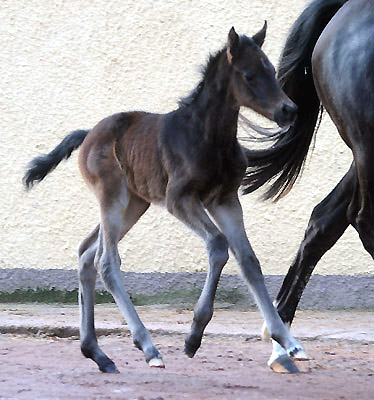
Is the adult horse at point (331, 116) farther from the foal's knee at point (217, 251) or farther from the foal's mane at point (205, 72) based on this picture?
the foal's knee at point (217, 251)

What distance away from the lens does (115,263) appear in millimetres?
3984

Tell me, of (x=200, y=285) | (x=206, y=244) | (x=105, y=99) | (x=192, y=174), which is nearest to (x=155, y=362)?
(x=206, y=244)

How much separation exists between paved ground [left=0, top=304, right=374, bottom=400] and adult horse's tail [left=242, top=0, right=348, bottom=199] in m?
0.83

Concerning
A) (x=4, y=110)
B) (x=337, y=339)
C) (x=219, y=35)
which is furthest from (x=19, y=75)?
(x=337, y=339)

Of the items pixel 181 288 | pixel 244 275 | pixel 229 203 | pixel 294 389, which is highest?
pixel 229 203

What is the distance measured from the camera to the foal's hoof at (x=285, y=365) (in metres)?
3.89

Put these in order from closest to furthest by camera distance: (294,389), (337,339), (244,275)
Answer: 1. (294,389)
2. (244,275)
3. (337,339)

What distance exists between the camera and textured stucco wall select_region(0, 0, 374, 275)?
6262 millimetres

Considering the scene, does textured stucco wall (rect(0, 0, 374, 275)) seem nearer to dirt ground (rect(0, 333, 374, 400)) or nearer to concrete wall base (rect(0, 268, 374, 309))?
concrete wall base (rect(0, 268, 374, 309))

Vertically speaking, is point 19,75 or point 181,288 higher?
point 19,75

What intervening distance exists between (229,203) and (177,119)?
0.40m

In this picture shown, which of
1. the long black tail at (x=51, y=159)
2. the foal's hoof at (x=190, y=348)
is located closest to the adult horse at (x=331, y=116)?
the foal's hoof at (x=190, y=348)

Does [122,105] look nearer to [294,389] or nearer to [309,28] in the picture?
[309,28]

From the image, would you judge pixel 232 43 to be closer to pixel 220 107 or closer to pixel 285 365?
pixel 220 107
